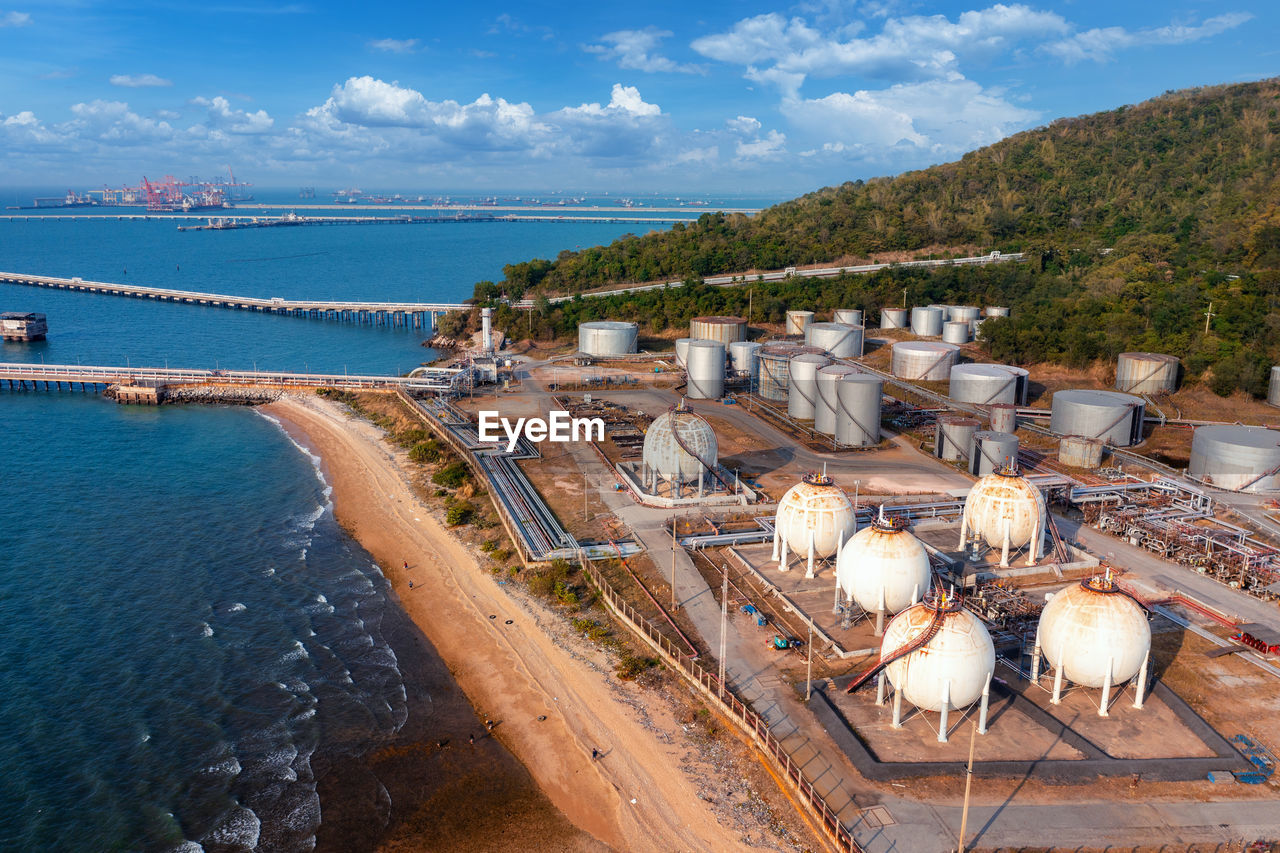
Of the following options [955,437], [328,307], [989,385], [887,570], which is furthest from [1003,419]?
[328,307]

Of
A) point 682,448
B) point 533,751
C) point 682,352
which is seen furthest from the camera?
point 682,352

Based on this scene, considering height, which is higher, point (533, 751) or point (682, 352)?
point (682, 352)

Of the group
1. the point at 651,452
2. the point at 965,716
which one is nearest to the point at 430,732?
the point at 965,716

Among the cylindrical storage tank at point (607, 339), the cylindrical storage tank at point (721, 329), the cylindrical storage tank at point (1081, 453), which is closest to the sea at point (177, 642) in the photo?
the cylindrical storage tank at point (607, 339)

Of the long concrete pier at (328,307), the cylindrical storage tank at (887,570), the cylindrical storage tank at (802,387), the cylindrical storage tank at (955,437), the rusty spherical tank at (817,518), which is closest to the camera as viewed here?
the cylindrical storage tank at (887,570)

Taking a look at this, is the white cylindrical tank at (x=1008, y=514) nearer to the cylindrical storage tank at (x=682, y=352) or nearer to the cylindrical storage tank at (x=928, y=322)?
the cylindrical storage tank at (x=682, y=352)

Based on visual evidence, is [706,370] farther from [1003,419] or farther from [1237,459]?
[1237,459]
